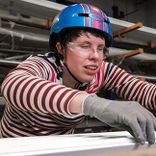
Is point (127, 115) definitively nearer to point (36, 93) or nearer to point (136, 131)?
point (136, 131)

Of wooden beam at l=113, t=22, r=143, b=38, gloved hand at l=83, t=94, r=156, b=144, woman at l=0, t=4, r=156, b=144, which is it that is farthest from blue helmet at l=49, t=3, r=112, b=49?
wooden beam at l=113, t=22, r=143, b=38

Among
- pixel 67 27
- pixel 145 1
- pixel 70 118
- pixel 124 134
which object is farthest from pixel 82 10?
pixel 145 1

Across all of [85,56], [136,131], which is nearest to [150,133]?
[136,131]

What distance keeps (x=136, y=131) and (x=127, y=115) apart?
47 millimetres

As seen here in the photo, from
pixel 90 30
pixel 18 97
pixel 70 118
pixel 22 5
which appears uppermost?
pixel 22 5

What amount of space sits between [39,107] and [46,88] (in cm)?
5

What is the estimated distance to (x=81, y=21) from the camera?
41.6 inches

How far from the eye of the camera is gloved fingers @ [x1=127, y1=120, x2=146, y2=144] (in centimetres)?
54

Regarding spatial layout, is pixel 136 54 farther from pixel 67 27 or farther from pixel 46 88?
pixel 46 88

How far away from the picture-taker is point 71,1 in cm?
378

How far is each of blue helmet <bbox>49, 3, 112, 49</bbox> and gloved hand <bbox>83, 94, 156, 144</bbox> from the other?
458mm

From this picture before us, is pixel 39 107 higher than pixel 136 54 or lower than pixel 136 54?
lower

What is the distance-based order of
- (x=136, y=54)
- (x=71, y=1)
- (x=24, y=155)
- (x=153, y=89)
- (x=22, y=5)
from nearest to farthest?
1. (x=24, y=155)
2. (x=153, y=89)
3. (x=22, y=5)
4. (x=136, y=54)
5. (x=71, y=1)

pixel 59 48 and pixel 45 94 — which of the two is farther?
pixel 59 48
